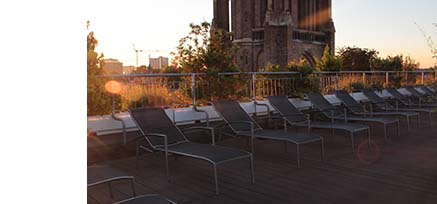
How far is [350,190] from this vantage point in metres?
3.57

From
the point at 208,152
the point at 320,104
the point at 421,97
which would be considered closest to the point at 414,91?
the point at 421,97

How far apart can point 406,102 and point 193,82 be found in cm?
543

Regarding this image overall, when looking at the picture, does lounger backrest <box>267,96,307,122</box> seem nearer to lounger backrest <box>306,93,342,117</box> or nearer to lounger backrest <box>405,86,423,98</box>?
lounger backrest <box>306,93,342,117</box>

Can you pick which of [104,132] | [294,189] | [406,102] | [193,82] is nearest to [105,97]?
[104,132]

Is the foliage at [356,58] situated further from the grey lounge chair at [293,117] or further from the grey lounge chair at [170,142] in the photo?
the grey lounge chair at [170,142]

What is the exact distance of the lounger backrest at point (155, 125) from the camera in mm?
4426

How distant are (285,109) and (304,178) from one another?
2.24 metres

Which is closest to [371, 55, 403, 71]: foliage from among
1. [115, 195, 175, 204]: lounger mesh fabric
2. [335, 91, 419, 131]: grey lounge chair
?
[335, 91, 419, 131]: grey lounge chair

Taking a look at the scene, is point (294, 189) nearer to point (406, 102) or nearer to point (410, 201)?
point (410, 201)

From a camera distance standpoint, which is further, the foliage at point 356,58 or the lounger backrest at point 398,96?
the foliage at point 356,58

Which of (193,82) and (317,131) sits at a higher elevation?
(193,82)

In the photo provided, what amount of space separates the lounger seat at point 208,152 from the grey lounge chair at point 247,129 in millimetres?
906

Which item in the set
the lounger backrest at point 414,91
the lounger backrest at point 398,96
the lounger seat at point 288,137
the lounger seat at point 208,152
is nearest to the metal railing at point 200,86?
the lounger backrest at point 398,96

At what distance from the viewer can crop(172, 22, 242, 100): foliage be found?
7.30 m
